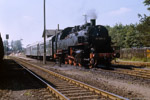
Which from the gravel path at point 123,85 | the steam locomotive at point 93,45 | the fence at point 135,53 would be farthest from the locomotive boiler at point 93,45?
the fence at point 135,53

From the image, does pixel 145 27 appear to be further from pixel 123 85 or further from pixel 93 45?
pixel 123 85

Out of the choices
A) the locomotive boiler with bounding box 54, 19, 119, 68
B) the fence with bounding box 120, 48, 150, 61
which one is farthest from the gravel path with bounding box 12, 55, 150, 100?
the fence with bounding box 120, 48, 150, 61

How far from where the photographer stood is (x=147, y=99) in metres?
6.27

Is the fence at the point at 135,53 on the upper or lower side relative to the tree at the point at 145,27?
lower

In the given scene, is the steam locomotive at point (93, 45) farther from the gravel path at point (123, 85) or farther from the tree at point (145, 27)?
the tree at point (145, 27)

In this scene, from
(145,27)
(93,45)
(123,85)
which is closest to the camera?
(123,85)

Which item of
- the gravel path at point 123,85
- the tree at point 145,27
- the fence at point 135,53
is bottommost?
the gravel path at point 123,85

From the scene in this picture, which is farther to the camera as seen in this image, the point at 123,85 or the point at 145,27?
the point at 145,27

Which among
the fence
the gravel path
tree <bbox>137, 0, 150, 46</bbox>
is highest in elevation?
tree <bbox>137, 0, 150, 46</bbox>

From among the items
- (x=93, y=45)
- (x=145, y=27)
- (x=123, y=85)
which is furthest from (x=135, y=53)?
(x=123, y=85)

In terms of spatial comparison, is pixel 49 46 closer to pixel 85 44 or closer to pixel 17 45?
pixel 85 44

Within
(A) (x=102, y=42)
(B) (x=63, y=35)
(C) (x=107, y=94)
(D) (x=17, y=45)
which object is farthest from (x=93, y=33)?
(D) (x=17, y=45)

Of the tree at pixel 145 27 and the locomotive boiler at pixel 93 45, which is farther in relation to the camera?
the tree at pixel 145 27

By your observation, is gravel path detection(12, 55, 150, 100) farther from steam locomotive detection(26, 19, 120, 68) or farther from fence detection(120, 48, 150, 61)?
fence detection(120, 48, 150, 61)
